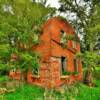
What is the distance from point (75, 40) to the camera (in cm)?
3212

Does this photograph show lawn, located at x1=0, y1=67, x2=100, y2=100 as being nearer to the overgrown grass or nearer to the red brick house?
the overgrown grass

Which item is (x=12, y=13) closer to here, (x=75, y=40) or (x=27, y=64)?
(x=27, y=64)

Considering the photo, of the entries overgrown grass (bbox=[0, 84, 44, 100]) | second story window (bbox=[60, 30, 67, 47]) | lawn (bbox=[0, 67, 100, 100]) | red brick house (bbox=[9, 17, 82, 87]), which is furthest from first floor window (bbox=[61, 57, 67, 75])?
lawn (bbox=[0, 67, 100, 100])

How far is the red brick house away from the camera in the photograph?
27494 mm

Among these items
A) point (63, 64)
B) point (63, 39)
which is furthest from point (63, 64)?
point (63, 39)

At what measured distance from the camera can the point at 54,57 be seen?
28203 mm

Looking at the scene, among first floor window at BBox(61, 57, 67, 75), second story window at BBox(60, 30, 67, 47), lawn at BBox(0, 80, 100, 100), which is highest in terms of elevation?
second story window at BBox(60, 30, 67, 47)

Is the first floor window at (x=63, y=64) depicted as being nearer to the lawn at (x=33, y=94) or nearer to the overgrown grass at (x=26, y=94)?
the overgrown grass at (x=26, y=94)

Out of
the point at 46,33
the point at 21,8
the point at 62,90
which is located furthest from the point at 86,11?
the point at 62,90

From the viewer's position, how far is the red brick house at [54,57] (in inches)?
1082

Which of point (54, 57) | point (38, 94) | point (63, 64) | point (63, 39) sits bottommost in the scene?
point (38, 94)

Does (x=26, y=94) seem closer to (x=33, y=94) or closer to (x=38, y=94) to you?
(x=33, y=94)

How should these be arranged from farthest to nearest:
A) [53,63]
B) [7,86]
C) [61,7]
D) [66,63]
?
1. [61,7]
2. [66,63]
3. [53,63]
4. [7,86]

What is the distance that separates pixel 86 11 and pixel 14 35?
34.1 ft
